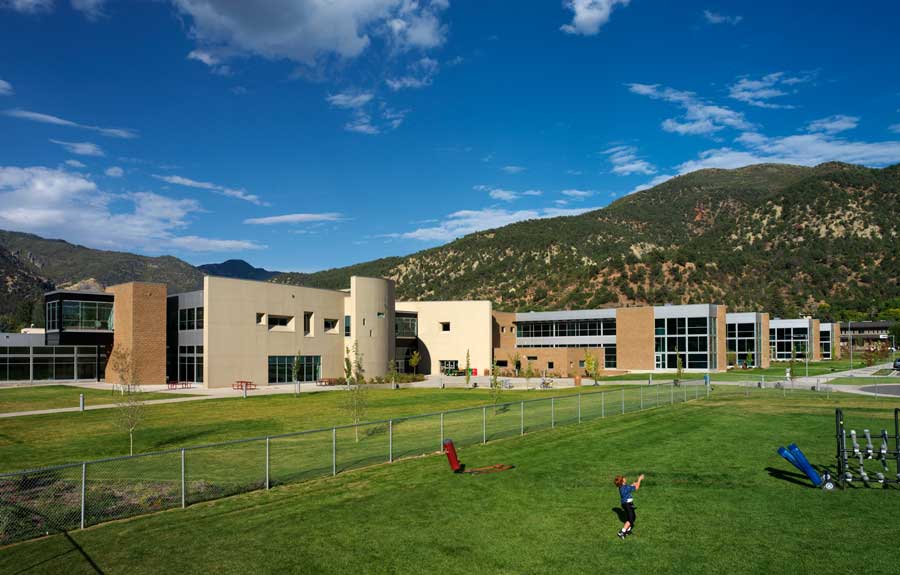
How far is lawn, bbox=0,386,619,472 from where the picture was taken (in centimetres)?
2681

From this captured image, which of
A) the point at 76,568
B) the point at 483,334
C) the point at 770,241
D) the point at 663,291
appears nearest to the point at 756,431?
the point at 76,568

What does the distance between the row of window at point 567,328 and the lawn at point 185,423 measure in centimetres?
3936

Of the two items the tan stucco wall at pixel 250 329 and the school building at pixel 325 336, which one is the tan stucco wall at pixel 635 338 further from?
the tan stucco wall at pixel 250 329

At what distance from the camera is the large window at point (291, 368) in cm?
6438

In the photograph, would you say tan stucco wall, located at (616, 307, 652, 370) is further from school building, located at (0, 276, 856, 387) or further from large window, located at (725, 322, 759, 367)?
large window, located at (725, 322, 759, 367)

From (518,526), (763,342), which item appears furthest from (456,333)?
(518,526)

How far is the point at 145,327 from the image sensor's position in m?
62.7

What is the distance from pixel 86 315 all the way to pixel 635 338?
223 ft

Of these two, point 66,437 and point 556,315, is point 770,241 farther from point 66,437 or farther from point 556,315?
point 66,437

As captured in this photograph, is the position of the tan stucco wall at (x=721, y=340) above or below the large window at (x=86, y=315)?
below

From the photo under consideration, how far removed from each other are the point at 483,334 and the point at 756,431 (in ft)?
200

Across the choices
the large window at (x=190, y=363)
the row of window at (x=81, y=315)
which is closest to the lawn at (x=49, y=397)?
the row of window at (x=81, y=315)

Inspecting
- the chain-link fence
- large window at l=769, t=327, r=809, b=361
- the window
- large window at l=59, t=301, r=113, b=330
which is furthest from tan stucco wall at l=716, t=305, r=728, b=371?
large window at l=59, t=301, r=113, b=330

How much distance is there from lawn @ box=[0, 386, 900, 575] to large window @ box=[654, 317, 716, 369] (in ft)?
205
